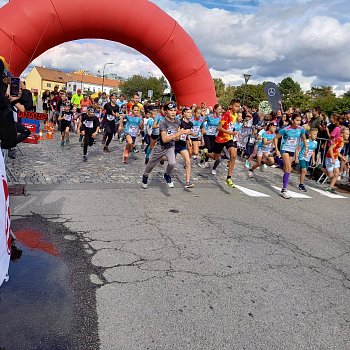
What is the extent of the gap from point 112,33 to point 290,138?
860 cm

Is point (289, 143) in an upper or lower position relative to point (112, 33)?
lower

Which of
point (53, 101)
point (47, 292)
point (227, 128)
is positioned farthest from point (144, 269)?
point (53, 101)

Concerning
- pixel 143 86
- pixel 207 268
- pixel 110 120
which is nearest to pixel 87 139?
pixel 110 120

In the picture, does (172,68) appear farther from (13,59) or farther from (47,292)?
(47,292)

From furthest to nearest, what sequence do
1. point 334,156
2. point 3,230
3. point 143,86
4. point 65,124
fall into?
point 143,86 → point 65,124 → point 334,156 → point 3,230

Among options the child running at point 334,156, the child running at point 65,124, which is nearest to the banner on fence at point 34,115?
the child running at point 65,124

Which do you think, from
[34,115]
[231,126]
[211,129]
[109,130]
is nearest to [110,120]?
[109,130]

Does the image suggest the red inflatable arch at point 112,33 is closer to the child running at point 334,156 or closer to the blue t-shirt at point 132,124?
the blue t-shirt at point 132,124

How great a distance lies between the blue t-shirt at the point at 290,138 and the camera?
7.73 metres

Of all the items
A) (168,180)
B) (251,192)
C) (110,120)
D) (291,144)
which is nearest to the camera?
(168,180)

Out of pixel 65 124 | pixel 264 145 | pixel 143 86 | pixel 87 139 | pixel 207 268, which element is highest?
pixel 143 86

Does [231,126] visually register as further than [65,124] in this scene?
No

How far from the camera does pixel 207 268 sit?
363 cm

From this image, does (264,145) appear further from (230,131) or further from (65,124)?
(65,124)
